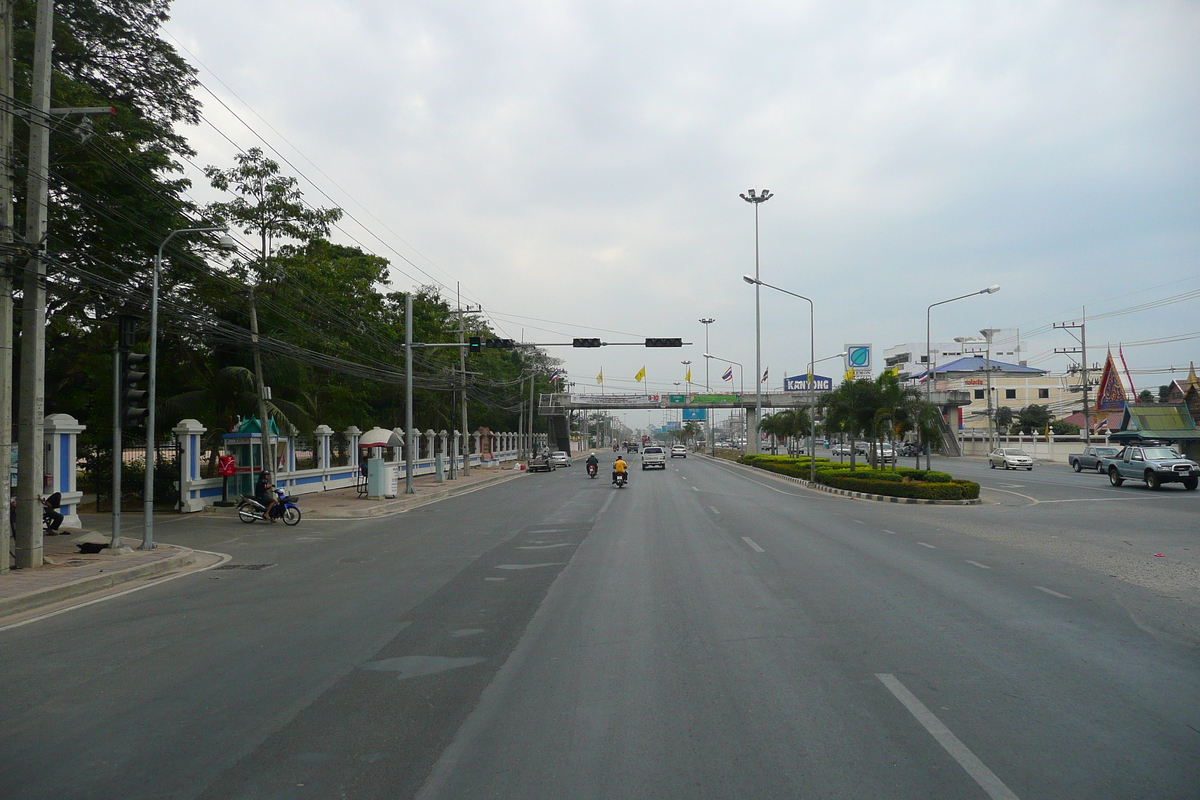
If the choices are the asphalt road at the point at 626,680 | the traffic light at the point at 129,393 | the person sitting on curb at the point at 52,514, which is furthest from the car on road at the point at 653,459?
the traffic light at the point at 129,393

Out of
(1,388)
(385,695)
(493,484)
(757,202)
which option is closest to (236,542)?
(1,388)

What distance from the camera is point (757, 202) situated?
158 ft

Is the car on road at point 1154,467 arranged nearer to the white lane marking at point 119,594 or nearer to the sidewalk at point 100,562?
the sidewalk at point 100,562

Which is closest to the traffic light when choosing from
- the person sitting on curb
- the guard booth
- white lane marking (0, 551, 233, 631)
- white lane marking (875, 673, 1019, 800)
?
white lane marking (0, 551, 233, 631)

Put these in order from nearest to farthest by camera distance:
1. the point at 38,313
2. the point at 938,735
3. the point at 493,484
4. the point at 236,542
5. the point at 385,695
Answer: the point at 938,735 < the point at 385,695 < the point at 38,313 < the point at 236,542 < the point at 493,484

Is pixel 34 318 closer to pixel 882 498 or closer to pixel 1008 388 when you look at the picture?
pixel 882 498

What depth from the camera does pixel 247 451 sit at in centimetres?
2458

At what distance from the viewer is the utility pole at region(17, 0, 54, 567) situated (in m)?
11.7

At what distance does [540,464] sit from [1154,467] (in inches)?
1418

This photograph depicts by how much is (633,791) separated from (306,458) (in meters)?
31.2

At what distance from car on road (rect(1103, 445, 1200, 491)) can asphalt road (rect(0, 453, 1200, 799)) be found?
20380 mm

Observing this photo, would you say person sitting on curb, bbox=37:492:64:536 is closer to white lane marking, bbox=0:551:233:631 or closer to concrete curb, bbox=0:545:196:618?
concrete curb, bbox=0:545:196:618

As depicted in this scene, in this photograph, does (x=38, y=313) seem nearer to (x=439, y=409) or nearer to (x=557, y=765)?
(x=557, y=765)

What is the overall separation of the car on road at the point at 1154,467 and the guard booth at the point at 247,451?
31700 millimetres
